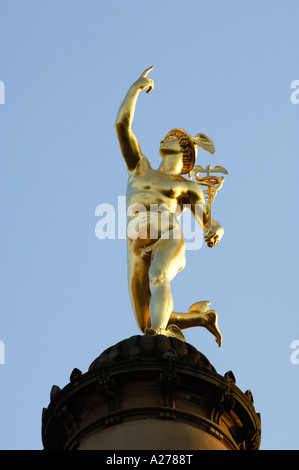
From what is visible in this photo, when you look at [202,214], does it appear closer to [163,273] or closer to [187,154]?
[187,154]

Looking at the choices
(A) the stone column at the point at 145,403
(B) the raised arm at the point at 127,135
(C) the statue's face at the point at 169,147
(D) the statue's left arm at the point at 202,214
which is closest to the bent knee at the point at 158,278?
(D) the statue's left arm at the point at 202,214

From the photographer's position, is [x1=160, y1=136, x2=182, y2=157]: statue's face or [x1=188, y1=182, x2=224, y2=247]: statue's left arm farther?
[x1=160, y1=136, x2=182, y2=157]: statue's face

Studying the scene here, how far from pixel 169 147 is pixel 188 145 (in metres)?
0.49

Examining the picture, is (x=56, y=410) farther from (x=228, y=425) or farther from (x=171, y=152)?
(x=171, y=152)

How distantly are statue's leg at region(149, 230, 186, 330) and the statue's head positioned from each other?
234 centimetres

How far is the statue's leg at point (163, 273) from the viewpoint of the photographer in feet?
58.7

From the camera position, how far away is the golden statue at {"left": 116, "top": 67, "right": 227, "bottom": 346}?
60.3 ft

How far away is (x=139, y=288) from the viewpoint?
62.2ft

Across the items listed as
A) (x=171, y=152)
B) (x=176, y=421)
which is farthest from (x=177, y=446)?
(x=171, y=152)

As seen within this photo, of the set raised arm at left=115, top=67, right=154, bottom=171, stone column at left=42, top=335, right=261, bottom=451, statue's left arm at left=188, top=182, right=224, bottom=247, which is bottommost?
stone column at left=42, top=335, right=261, bottom=451

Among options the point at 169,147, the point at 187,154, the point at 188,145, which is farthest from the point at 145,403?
the point at 188,145

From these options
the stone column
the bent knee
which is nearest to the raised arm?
the bent knee

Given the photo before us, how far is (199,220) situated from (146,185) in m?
1.25

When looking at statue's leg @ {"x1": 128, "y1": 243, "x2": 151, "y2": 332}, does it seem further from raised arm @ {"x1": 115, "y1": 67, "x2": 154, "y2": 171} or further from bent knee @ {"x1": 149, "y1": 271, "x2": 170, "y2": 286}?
raised arm @ {"x1": 115, "y1": 67, "x2": 154, "y2": 171}
